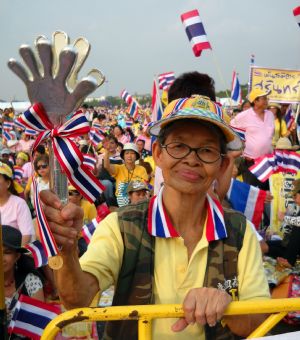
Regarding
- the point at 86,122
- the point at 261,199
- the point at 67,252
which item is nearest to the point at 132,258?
the point at 67,252

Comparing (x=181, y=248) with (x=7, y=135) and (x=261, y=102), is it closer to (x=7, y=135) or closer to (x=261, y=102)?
(x=261, y=102)

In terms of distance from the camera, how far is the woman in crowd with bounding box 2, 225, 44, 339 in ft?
8.89

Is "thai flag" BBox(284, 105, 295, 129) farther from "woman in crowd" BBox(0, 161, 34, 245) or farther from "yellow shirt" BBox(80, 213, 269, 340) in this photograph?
"yellow shirt" BBox(80, 213, 269, 340)

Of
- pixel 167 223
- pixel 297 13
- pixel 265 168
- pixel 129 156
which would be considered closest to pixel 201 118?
pixel 167 223

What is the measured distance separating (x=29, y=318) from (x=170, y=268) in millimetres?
1296

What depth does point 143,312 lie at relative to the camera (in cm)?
121

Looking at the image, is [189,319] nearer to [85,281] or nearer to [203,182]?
[85,281]

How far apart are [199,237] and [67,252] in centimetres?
56

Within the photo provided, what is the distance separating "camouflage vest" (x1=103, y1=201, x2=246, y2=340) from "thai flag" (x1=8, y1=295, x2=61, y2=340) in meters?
0.99

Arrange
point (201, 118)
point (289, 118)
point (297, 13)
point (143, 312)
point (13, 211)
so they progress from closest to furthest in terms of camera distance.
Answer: point (143, 312) → point (201, 118) → point (13, 211) → point (297, 13) → point (289, 118)

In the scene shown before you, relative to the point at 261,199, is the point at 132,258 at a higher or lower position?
higher

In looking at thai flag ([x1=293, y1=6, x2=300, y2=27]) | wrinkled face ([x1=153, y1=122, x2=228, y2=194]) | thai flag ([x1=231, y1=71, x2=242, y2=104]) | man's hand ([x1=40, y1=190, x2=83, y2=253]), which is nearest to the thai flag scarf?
man's hand ([x1=40, y1=190, x2=83, y2=253])

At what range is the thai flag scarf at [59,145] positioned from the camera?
1241 millimetres

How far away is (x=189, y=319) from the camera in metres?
1.24
